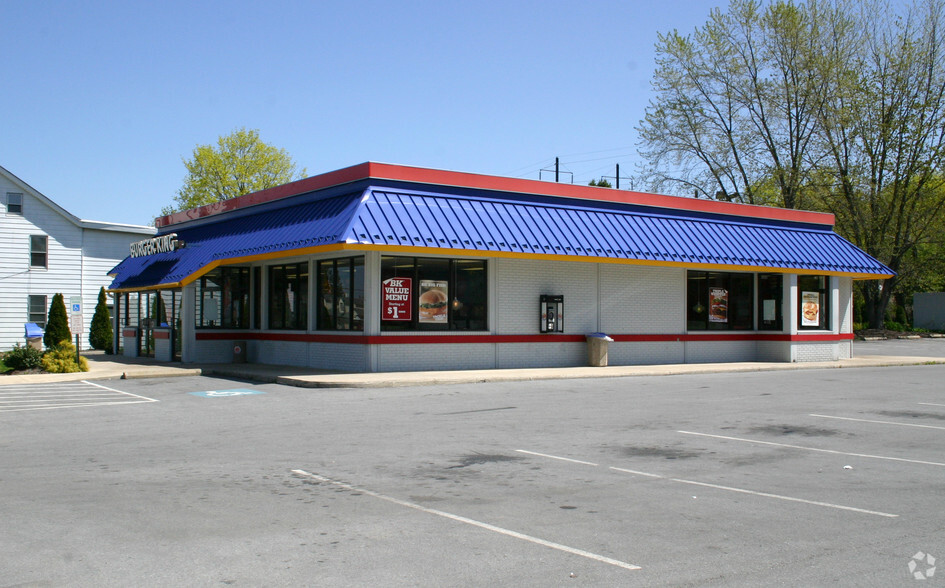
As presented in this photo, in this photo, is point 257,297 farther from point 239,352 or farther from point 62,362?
Result: point 62,362

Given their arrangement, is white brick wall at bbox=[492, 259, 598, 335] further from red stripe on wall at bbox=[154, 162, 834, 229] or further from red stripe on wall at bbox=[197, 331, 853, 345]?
red stripe on wall at bbox=[154, 162, 834, 229]

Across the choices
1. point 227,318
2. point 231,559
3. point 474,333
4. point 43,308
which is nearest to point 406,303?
point 474,333

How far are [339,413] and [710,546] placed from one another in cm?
936

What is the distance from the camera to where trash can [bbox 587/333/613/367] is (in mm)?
25422

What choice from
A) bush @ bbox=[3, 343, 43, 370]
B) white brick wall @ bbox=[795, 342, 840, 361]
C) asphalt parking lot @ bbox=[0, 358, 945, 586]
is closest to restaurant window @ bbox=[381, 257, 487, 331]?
asphalt parking lot @ bbox=[0, 358, 945, 586]

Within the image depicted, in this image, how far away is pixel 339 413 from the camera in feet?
48.3

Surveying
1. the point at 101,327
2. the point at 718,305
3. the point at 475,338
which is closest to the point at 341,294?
the point at 475,338

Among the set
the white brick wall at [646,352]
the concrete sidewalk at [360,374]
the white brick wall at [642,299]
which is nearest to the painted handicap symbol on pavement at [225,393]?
the concrete sidewalk at [360,374]

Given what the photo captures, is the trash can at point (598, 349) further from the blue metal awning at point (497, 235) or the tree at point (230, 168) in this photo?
the tree at point (230, 168)

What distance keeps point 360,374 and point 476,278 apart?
4.68 m

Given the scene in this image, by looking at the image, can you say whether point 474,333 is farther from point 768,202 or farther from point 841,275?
point 768,202

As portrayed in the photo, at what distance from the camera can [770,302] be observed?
2980 cm

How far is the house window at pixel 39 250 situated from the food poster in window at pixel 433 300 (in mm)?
25865

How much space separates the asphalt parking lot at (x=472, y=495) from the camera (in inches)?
230
